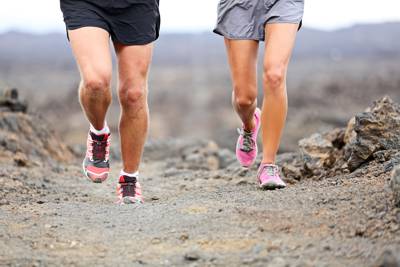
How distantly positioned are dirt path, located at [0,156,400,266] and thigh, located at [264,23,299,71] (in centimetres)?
89

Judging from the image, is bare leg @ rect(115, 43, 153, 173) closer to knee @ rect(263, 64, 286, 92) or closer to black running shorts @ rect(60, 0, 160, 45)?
black running shorts @ rect(60, 0, 160, 45)

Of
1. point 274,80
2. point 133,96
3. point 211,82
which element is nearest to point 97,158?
point 133,96

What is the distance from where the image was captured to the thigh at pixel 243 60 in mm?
6184

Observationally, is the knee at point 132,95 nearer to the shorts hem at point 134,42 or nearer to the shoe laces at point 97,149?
the shorts hem at point 134,42

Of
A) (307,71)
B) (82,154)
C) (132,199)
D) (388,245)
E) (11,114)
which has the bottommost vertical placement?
(307,71)

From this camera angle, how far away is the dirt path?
421 cm

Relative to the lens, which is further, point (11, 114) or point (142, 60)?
point (11, 114)

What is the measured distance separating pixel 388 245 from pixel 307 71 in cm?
6516

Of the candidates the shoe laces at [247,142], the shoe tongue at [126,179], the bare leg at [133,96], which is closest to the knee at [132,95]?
the bare leg at [133,96]

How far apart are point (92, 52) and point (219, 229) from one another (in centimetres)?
153

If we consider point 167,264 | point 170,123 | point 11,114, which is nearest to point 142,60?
point 167,264

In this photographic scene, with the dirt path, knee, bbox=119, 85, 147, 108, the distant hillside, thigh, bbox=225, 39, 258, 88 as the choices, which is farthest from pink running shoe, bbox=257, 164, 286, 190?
the distant hillside

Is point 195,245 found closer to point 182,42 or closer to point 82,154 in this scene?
point 82,154

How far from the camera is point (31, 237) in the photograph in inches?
190
